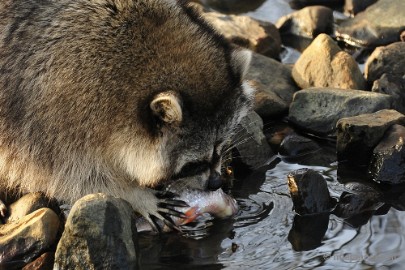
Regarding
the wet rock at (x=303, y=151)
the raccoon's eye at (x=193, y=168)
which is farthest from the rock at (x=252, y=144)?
the raccoon's eye at (x=193, y=168)

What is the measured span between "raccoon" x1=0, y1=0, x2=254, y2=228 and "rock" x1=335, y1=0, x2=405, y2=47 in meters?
2.79

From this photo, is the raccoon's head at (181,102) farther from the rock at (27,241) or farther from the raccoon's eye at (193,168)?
the rock at (27,241)

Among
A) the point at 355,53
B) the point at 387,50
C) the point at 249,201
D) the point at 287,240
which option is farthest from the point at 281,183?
the point at 355,53

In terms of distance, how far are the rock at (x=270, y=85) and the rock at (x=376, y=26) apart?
1124 millimetres

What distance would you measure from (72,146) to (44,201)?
0.48 metres

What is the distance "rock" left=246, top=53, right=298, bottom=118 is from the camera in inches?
260

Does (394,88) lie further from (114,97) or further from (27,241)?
(27,241)

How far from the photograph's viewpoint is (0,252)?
4.98m

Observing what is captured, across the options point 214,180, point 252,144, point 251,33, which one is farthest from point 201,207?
point 251,33

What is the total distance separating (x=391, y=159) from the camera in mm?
5758

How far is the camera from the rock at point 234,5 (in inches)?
356

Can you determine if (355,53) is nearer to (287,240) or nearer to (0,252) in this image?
(287,240)

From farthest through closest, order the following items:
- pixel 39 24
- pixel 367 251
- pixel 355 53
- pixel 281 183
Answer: pixel 355 53, pixel 281 183, pixel 39 24, pixel 367 251

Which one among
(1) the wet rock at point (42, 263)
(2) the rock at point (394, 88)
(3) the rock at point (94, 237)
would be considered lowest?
(1) the wet rock at point (42, 263)
